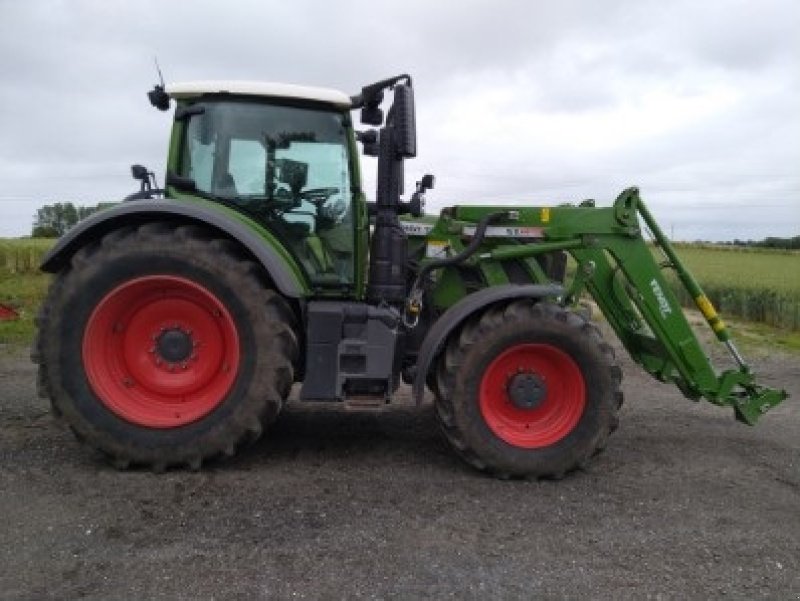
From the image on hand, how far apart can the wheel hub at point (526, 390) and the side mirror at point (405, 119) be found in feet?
5.13

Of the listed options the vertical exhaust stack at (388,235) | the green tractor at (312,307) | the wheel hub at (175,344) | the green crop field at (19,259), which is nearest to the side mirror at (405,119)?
the green tractor at (312,307)

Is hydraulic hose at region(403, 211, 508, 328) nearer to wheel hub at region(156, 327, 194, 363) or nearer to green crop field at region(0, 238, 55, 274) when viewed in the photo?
wheel hub at region(156, 327, 194, 363)

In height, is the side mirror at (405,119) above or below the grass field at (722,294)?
above

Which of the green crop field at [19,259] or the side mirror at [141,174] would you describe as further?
the green crop field at [19,259]

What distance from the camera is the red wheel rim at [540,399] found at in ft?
15.8

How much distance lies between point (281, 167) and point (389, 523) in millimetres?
2384

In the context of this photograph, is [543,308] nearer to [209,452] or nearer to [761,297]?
[209,452]

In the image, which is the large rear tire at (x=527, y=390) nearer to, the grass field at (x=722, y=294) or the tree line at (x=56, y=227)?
the grass field at (x=722, y=294)

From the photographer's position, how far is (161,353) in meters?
4.80

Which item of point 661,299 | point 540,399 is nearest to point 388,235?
point 540,399

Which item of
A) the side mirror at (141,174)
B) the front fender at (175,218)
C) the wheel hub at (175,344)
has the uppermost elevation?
the side mirror at (141,174)

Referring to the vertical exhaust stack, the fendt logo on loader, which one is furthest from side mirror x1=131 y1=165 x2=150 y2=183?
the fendt logo on loader

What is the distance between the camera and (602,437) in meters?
4.80

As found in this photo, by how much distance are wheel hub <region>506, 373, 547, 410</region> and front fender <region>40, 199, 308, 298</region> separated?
147 cm
